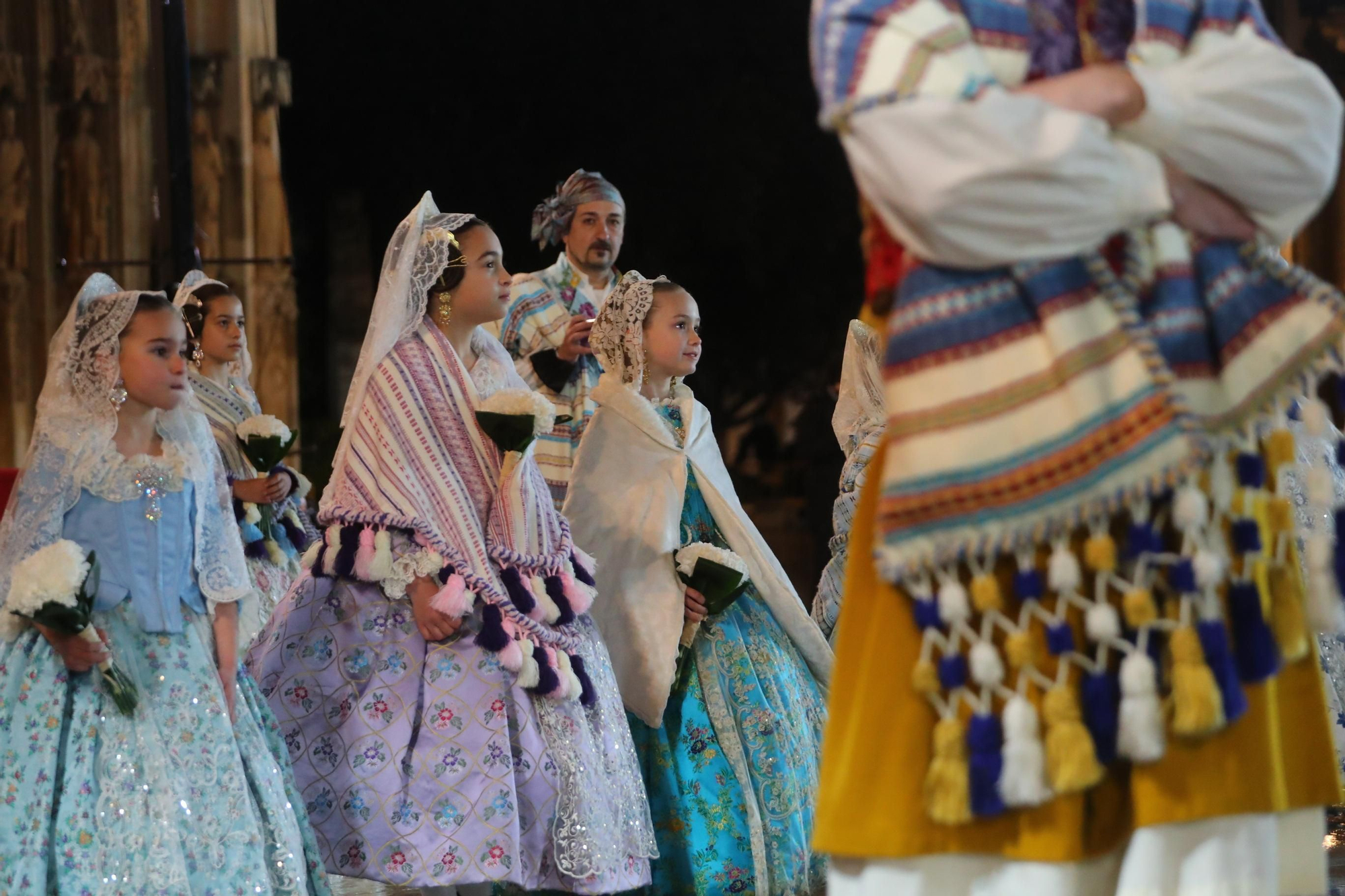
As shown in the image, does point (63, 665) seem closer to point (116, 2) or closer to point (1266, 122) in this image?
point (1266, 122)

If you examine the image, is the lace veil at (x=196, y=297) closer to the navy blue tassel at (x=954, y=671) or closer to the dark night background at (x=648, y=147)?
the navy blue tassel at (x=954, y=671)

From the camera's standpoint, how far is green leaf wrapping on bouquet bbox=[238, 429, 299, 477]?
611cm

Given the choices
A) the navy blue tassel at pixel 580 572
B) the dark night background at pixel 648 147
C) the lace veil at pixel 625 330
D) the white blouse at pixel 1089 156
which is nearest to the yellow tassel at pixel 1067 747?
the white blouse at pixel 1089 156

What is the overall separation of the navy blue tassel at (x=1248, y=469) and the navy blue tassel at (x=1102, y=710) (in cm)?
27

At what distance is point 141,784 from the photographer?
3.89 metres

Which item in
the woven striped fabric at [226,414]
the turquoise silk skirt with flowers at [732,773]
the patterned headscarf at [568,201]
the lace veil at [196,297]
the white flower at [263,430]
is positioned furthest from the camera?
the patterned headscarf at [568,201]

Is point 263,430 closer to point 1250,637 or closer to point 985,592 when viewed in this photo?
point 985,592

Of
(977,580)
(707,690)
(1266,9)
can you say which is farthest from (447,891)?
(1266,9)

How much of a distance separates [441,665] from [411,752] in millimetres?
219

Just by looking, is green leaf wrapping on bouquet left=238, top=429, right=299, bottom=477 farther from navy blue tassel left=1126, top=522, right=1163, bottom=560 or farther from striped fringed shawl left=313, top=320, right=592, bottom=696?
navy blue tassel left=1126, top=522, right=1163, bottom=560

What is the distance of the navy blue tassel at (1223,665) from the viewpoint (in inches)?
75.2

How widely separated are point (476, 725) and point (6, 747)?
1058mm

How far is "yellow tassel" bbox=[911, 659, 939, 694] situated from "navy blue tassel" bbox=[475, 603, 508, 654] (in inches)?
93.8

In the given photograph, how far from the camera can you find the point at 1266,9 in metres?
11.1
